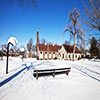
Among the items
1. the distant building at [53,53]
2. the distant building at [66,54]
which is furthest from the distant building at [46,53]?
the distant building at [66,54]

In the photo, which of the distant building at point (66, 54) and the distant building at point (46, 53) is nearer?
the distant building at point (46, 53)

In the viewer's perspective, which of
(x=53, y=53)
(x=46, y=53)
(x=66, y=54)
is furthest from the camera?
(x=53, y=53)

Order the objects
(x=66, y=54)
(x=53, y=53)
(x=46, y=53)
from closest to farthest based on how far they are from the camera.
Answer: (x=66, y=54) → (x=46, y=53) → (x=53, y=53)

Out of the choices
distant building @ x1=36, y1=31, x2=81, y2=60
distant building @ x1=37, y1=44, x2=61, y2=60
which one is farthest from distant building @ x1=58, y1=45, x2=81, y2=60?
distant building @ x1=37, y1=44, x2=61, y2=60

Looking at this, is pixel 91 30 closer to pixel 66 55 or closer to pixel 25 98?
pixel 25 98

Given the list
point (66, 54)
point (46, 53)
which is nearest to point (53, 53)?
point (46, 53)

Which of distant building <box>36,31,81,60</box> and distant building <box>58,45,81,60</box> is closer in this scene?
distant building <box>36,31,81,60</box>

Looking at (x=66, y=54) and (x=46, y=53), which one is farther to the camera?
(x=46, y=53)

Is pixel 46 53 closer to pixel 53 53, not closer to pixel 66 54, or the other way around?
pixel 53 53

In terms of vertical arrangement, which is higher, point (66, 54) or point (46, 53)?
point (46, 53)

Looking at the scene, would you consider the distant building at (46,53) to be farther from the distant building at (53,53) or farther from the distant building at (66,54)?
the distant building at (66,54)

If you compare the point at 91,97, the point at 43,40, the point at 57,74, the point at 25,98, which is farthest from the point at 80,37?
the point at 43,40

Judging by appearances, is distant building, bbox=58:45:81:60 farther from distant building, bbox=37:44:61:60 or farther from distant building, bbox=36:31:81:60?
distant building, bbox=37:44:61:60

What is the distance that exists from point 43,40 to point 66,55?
3038 cm
